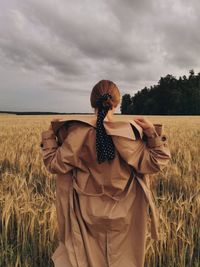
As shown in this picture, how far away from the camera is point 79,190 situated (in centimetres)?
222

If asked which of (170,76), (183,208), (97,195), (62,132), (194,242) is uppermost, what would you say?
(170,76)

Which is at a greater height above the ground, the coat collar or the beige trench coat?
the coat collar

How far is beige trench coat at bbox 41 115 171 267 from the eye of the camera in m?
2.16

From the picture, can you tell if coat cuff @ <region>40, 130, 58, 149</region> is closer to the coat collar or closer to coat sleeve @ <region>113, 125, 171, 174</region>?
the coat collar

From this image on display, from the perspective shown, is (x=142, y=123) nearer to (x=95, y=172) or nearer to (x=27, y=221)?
(x=95, y=172)

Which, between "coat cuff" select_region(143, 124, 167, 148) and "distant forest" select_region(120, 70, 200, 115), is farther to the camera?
"distant forest" select_region(120, 70, 200, 115)

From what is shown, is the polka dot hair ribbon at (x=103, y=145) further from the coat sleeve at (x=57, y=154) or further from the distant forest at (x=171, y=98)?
the distant forest at (x=171, y=98)

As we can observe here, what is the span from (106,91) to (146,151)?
1.36 ft

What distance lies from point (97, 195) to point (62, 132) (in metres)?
0.42

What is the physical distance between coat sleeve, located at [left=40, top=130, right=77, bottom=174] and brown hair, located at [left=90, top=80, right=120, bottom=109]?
0.98 ft

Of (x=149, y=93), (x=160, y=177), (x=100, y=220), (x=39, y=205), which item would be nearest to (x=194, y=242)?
(x=100, y=220)

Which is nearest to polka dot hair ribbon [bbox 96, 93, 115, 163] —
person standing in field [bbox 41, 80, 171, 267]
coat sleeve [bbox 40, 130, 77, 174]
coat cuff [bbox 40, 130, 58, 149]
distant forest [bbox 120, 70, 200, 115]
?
person standing in field [bbox 41, 80, 171, 267]

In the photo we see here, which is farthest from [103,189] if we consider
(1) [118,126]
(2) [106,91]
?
(2) [106,91]

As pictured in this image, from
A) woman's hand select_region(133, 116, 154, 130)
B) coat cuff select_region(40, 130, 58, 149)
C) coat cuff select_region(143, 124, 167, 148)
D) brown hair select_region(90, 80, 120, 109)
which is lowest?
coat cuff select_region(40, 130, 58, 149)
